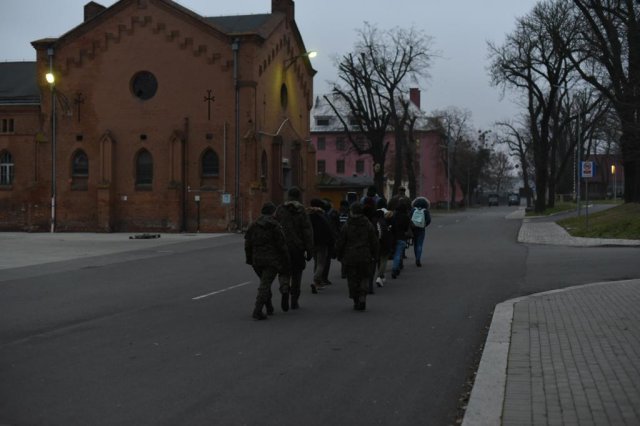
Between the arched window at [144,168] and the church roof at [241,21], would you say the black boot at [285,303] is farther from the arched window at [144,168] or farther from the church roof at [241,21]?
the church roof at [241,21]

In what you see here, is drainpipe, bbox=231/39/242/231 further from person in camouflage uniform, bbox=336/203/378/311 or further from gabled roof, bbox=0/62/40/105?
person in camouflage uniform, bbox=336/203/378/311

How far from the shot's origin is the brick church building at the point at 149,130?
127ft

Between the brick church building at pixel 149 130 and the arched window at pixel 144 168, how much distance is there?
70mm

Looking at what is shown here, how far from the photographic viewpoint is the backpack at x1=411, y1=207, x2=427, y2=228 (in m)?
17.3

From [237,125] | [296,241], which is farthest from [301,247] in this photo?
[237,125]

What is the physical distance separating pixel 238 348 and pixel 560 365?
→ 3.39 metres

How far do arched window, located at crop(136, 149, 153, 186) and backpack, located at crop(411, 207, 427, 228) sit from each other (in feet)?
83.6

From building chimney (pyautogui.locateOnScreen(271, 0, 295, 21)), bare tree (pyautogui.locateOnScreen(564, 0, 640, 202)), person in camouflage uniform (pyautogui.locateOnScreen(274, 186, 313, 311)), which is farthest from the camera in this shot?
building chimney (pyautogui.locateOnScreen(271, 0, 295, 21))

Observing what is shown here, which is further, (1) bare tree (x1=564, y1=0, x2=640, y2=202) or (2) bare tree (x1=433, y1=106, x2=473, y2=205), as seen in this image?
(2) bare tree (x1=433, y1=106, x2=473, y2=205)

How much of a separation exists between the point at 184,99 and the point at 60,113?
7.51m

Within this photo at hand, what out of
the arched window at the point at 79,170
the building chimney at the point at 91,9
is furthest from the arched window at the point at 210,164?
the building chimney at the point at 91,9

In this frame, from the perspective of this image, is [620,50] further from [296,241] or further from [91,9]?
[91,9]

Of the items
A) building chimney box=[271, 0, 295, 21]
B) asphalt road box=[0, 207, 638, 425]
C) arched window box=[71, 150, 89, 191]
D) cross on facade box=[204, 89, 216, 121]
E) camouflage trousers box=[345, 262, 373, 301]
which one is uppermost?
building chimney box=[271, 0, 295, 21]

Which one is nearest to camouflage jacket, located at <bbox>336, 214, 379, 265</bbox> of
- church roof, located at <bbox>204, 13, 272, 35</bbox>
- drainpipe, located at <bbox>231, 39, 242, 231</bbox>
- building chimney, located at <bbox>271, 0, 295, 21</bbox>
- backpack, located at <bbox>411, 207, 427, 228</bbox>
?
backpack, located at <bbox>411, 207, 427, 228</bbox>
